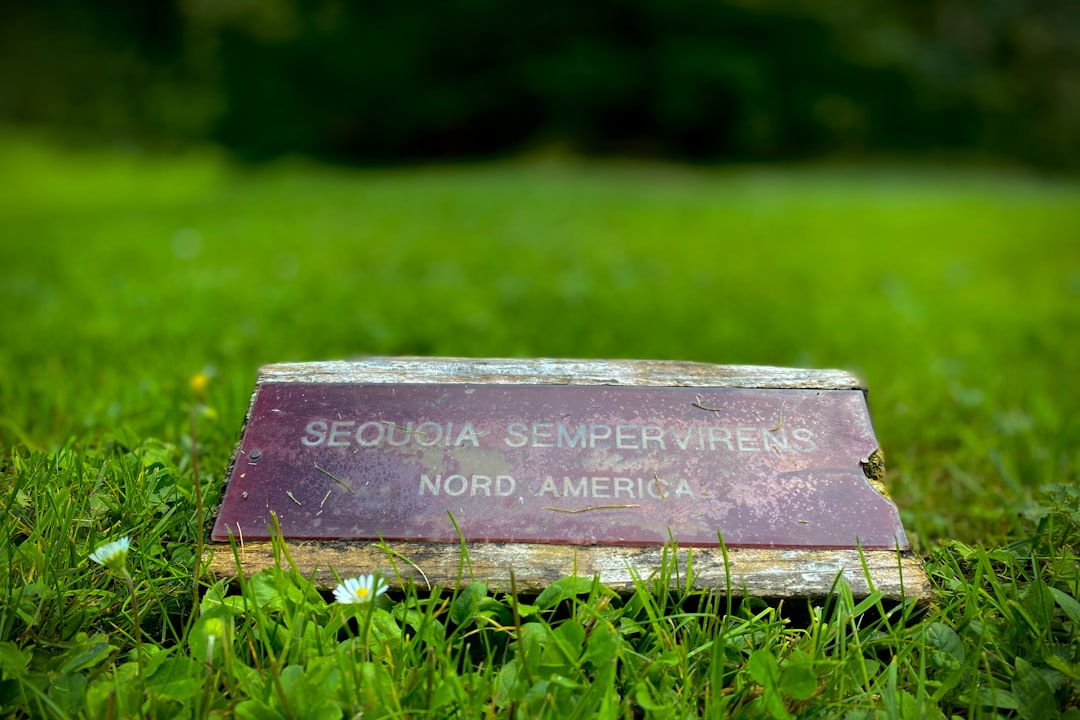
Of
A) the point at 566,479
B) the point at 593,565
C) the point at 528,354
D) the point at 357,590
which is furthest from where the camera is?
the point at 528,354

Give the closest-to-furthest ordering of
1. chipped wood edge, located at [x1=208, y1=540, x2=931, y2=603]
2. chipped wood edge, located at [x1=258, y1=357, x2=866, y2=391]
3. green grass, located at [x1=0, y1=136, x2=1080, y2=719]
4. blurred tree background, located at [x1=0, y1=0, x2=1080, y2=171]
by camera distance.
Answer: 1. green grass, located at [x1=0, y1=136, x2=1080, y2=719]
2. chipped wood edge, located at [x1=208, y1=540, x2=931, y2=603]
3. chipped wood edge, located at [x1=258, y1=357, x2=866, y2=391]
4. blurred tree background, located at [x1=0, y1=0, x2=1080, y2=171]

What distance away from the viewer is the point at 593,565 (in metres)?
1.41

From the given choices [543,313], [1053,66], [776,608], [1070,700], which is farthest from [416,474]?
[1053,66]

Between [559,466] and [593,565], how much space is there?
205 millimetres

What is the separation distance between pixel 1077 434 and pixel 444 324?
7.96 ft

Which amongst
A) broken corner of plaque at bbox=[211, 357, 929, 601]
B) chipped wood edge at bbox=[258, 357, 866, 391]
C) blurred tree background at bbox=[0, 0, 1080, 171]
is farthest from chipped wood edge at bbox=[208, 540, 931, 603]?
blurred tree background at bbox=[0, 0, 1080, 171]

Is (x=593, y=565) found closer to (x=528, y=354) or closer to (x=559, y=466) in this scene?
(x=559, y=466)

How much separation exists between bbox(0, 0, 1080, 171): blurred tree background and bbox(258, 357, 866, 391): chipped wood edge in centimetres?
1704

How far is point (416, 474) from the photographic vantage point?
5.04ft

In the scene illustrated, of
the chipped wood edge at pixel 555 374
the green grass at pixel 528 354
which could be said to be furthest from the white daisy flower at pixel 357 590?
the chipped wood edge at pixel 555 374

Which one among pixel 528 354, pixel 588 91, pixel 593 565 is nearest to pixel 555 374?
pixel 593 565

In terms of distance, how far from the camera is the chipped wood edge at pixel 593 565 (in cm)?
138

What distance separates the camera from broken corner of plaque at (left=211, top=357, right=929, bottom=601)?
1415mm

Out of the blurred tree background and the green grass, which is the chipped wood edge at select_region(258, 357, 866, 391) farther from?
the blurred tree background
